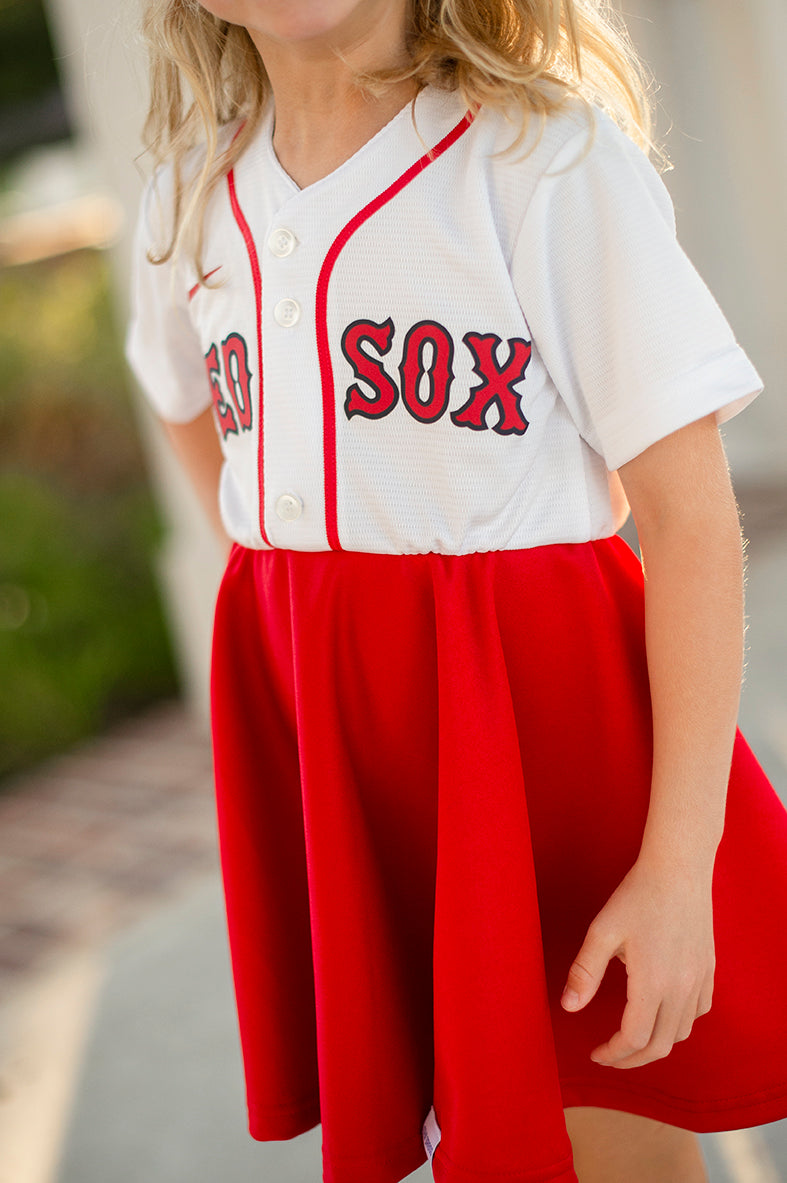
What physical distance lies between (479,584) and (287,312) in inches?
9.8

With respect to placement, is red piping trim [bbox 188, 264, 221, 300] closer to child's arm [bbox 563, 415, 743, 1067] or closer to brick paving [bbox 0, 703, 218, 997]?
child's arm [bbox 563, 415, 743, 1067]

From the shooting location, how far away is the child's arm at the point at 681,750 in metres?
0.77

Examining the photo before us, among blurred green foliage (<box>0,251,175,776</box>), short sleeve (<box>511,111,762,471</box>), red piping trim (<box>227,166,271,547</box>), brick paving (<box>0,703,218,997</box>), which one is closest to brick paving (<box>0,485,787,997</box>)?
brick paving (<box>0,703,218,997</box>)

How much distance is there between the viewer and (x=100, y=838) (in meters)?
2.82

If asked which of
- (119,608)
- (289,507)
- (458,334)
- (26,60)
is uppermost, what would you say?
(26,60)

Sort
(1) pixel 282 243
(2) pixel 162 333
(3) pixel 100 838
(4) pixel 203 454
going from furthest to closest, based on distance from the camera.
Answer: (3) pixel 100 838 → (4) pixel 203 454 → (2) pixel 162 333 → (1) pixel 282 243

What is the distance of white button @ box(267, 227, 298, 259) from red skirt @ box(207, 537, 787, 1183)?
23 cm

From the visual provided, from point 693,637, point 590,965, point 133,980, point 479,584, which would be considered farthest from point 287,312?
point 133,980

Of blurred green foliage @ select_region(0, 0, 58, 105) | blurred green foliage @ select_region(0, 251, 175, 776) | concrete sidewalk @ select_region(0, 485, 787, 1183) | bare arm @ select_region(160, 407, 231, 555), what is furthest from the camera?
blurred green foliage @ select_region(0, 0, 58, 105)

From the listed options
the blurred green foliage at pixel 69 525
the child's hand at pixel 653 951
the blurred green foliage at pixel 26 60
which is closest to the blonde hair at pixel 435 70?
the child's hand at pixel 653 951

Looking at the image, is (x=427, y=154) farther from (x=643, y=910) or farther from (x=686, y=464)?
(x=643, y=910)

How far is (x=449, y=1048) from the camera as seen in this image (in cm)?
82

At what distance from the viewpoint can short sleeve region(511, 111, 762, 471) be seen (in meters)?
0.73

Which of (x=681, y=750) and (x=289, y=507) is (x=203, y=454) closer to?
(x=289, y=507)
